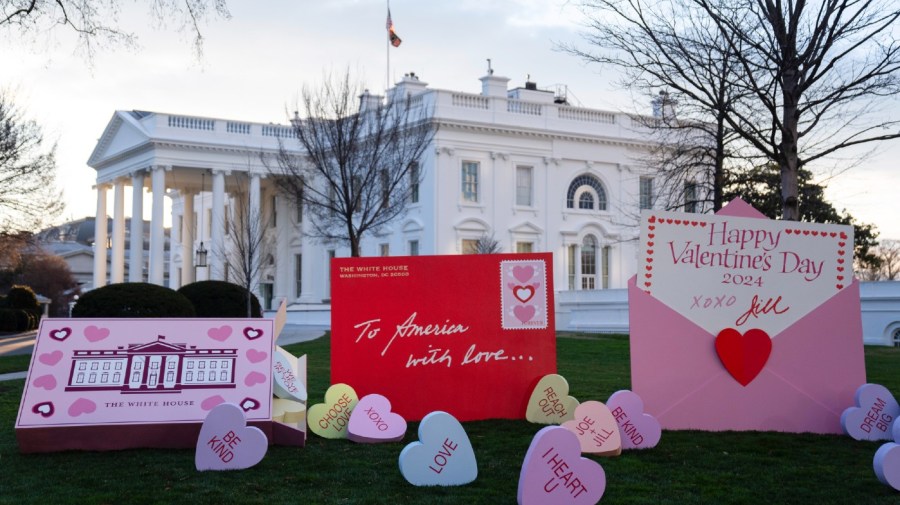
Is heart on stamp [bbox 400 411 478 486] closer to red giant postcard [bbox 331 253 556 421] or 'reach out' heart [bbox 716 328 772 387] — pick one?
red giant postcard [bbox 331 253 556 421]

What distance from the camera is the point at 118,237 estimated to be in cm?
5875

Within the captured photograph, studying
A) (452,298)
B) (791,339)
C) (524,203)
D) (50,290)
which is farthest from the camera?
(50,290)

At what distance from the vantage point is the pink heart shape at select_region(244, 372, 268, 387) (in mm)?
8891

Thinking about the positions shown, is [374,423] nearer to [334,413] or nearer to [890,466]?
[334,413]

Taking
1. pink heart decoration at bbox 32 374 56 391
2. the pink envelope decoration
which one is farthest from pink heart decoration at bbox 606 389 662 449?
pink heart decoration at bbox 32 374 56 391

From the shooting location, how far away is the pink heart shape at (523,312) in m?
11.3

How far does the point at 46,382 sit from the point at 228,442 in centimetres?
182

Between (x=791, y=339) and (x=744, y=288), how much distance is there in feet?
2.12

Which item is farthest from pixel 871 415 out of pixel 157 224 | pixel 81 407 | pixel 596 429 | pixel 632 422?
pixel 157 224

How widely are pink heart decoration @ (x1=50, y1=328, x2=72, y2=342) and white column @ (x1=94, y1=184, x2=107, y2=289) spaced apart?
172 ft

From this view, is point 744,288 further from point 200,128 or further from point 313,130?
point 200,128

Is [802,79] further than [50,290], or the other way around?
[50,290]

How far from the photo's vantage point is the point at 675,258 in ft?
33.4

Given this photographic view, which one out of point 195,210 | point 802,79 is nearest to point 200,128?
point 195,210
